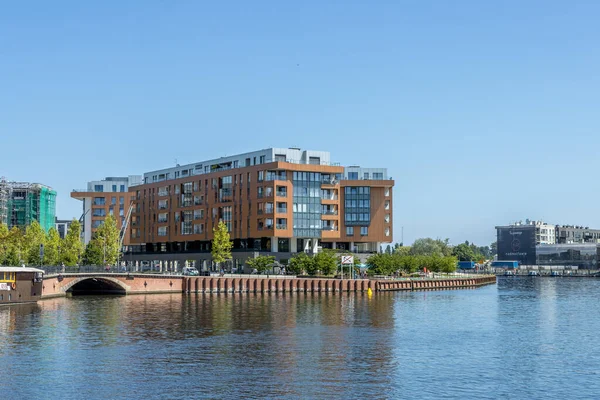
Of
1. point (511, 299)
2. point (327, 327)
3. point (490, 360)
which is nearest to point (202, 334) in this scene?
point (327, 327)

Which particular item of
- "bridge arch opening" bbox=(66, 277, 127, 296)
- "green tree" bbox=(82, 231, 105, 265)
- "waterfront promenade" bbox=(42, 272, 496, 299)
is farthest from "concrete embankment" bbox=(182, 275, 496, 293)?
"green tree" bbox=(82, 231, 105, 265)

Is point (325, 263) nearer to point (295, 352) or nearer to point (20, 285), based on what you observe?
point (20, 285)

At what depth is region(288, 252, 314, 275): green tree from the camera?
587ft

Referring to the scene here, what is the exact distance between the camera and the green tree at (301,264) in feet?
587

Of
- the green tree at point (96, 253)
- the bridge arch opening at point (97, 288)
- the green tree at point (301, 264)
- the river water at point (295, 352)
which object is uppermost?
the green tree at point (96, 253)

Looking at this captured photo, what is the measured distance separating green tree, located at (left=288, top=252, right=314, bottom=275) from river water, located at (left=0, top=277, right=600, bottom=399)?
55.3m

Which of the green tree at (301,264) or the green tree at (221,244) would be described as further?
the green tree at (221,244)

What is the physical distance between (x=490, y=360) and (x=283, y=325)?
104 ft

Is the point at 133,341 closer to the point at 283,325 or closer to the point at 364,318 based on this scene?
the point at 283,325

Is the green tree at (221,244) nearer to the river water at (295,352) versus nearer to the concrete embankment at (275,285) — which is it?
the concrete embankment at (275,285)

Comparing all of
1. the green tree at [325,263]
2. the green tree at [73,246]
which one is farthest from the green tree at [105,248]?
the green tree at [325,263]

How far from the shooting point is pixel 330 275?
18212cm

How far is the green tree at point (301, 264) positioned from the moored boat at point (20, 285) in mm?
67203

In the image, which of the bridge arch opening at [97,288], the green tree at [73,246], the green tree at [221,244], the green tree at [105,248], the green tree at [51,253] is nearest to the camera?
the bridge arch opening at [97,288]
